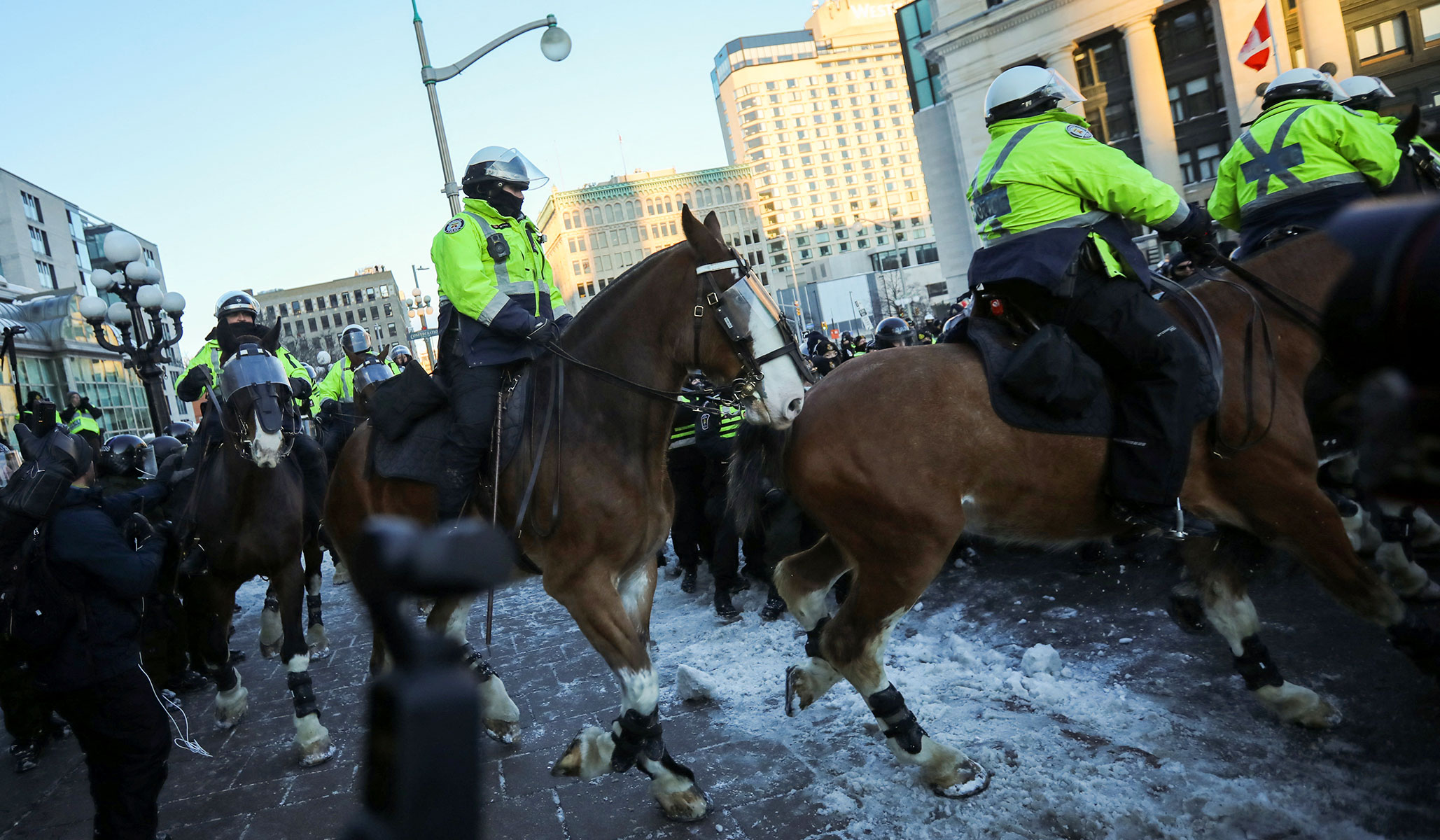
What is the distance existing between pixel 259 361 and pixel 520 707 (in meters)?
2.82

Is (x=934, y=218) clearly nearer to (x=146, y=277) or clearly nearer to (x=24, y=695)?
(x=146, y=277)

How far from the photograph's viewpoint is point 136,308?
1320 cm

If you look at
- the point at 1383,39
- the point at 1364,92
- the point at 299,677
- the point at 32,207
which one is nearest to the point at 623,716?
the point at 299,677

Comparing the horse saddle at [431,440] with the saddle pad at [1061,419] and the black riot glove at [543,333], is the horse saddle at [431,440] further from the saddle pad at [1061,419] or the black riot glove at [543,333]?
the saddle pad at [1061,419]

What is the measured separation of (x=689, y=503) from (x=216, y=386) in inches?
160

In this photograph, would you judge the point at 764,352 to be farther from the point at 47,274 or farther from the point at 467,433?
the point at 47,274

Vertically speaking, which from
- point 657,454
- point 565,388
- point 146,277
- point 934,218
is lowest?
point 657,454

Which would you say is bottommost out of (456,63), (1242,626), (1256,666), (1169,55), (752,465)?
(1256,666)

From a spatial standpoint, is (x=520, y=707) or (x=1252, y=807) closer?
(x=1252, y=807)

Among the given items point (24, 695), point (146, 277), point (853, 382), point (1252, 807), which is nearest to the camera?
point (1252, 807)

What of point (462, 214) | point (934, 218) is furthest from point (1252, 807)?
point (934, 218)

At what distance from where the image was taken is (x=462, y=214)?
16.4 ft

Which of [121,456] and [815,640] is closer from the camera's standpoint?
[815,640]

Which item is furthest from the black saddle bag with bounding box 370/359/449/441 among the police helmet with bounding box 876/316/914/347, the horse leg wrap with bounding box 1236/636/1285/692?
the police helmet with bounding box 876/316/914/347
